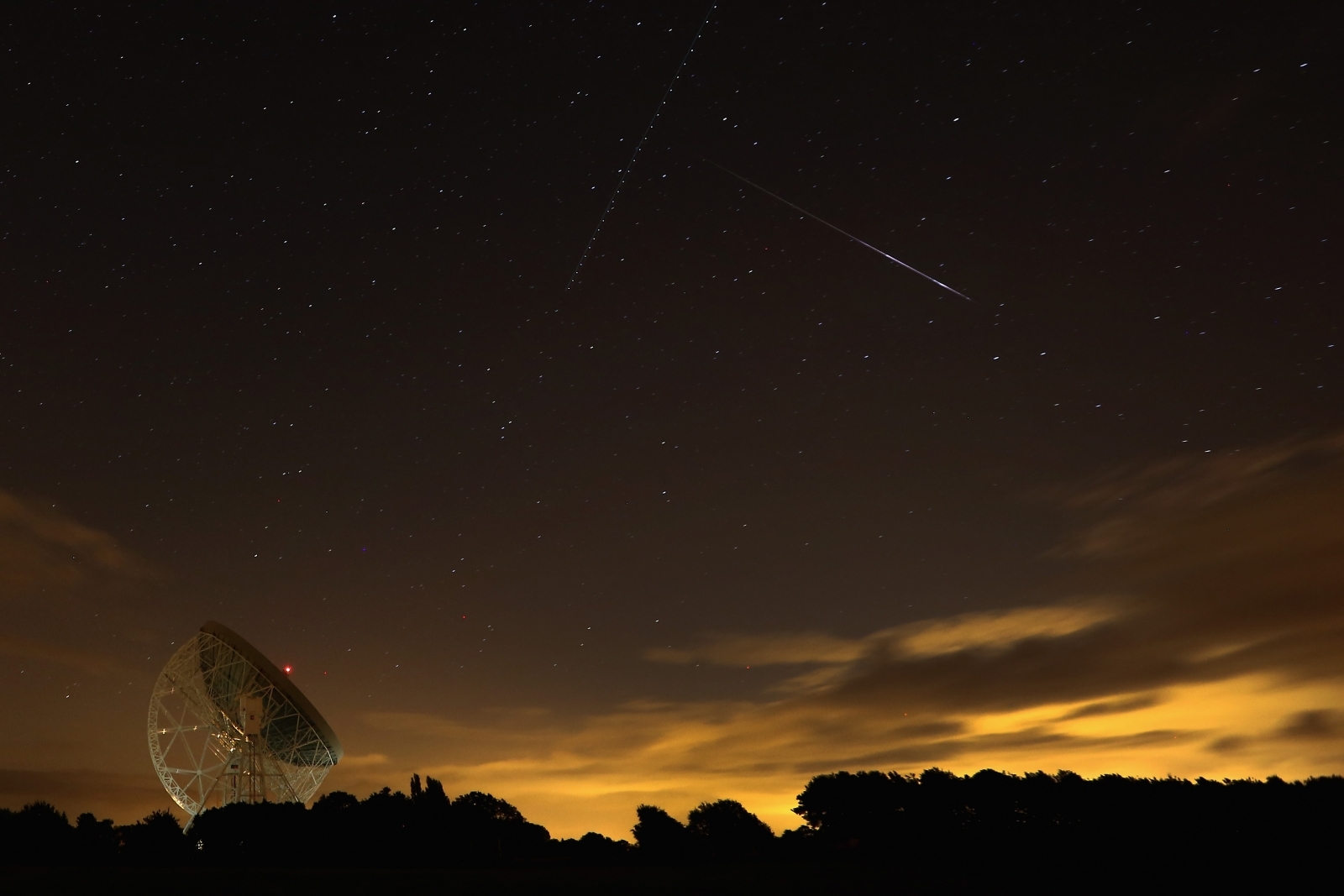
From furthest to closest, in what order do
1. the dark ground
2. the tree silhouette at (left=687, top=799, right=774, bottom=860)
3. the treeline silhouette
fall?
the tree silhouette at (left=687, top=799, right=774, bottom=860)
the treeline silhouette
the dark ground

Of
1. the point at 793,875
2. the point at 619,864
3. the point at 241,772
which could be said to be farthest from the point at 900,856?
the point at 241,772

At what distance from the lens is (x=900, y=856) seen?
45500 millimetres

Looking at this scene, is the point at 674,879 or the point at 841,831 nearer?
the point at 674,879

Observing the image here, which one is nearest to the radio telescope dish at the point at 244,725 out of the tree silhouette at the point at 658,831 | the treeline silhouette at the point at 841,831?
the treeline silhouette at the point at 841,831

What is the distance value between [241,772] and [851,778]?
150 ft

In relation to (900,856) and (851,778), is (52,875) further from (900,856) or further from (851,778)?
(851,778)

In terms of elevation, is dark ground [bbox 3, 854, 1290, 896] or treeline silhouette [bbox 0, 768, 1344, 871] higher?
treeline silhouette [bbox 0, 768, 1344, 871]

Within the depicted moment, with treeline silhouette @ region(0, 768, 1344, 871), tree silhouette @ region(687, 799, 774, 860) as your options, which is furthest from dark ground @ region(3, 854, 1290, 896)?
tree silhouette @ region(687, 799, 774, 860)

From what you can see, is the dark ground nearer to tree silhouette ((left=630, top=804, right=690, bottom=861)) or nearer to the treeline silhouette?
the treeline silhouette

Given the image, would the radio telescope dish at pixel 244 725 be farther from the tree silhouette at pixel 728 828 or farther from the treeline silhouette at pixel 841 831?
the tree silhouette at pixel 728 828

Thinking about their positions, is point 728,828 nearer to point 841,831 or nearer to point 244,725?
point 841,831

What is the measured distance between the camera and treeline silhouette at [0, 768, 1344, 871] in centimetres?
4216

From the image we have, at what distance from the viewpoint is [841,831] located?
66.4m

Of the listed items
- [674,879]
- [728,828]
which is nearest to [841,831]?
[728,828]
